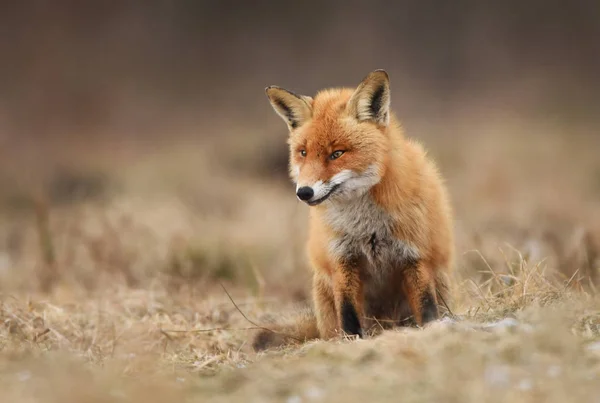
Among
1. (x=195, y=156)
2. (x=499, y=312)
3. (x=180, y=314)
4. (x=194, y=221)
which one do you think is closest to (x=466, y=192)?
(x=194, y=221)

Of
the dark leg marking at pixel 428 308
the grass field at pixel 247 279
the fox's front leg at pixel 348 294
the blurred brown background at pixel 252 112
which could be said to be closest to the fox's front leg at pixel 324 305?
the fox's front leg at pixel 348 294

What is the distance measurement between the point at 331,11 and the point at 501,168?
970 cm

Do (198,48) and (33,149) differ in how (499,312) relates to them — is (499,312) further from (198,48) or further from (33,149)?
(198,48)

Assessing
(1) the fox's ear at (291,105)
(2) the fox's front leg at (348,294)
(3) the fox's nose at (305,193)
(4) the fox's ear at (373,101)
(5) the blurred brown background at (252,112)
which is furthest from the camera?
(5) the blurred brown background at (252,112)

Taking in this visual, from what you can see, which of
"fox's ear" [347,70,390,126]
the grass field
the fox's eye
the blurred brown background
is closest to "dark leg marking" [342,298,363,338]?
the grass field

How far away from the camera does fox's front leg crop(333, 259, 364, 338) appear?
5098mm

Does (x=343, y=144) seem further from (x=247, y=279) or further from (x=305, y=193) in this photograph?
(x=247, y=279)

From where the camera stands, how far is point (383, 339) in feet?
13.9

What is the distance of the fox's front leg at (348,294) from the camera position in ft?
16.7

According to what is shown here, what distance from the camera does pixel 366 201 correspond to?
499 centimetres

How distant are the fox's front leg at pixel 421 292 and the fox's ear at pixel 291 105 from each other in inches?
48.6

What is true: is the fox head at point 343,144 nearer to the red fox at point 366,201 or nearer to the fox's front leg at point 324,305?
the red fox at point 366,201

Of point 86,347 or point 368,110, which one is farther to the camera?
point 86,347

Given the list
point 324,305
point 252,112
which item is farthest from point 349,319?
point 252,112
